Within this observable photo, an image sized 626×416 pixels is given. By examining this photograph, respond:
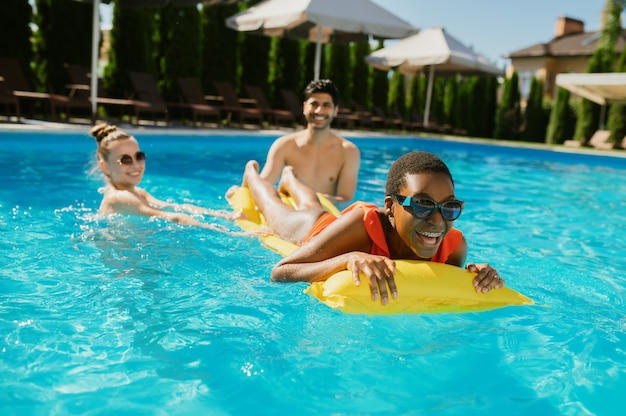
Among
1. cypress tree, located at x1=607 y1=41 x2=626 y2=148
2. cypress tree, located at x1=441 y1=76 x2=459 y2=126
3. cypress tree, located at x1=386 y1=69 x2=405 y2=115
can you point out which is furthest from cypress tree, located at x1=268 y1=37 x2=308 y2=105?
cypress tree, located at x1=607 y1=41 x2=626 y2=148

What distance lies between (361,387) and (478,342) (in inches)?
A: 28.1

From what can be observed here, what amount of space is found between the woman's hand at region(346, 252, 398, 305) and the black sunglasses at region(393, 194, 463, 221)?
261mm

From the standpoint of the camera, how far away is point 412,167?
2.34 m

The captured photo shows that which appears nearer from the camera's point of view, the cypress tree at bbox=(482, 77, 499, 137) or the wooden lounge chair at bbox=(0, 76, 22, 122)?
the wooden lounge chair at bbox=(0, 76, 22, 122)

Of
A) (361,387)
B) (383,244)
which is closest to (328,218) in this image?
(383,244)

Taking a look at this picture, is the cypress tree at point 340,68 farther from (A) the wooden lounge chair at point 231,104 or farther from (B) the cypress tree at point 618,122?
(B) the cypress tree at point 618,122

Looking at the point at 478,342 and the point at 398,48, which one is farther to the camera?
the point at 398,48

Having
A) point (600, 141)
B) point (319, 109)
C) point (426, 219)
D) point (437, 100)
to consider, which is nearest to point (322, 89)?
point (319, 109)

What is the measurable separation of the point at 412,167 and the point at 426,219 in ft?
0.71

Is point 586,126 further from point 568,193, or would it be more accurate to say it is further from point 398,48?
point 568,193

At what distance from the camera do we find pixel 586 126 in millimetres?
18266

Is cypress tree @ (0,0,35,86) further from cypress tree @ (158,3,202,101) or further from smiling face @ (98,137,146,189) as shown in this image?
smiling face @ (98,137,146,189)

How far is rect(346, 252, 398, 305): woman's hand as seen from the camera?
237cm

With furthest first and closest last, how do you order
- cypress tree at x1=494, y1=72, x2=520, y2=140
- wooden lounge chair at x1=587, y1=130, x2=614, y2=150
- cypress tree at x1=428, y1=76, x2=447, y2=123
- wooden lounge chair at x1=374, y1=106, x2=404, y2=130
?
cypress tree at x1=428, y1=76, x2=447, y2=123 < cypress tree at x1=494, y1=72, x2=520, y2=140 < wooden lounge chair at x1=374, y1=106, x2=404, y2=130 < wooden lounge chair at x1=587, y1=130, x2=614, y2=150
